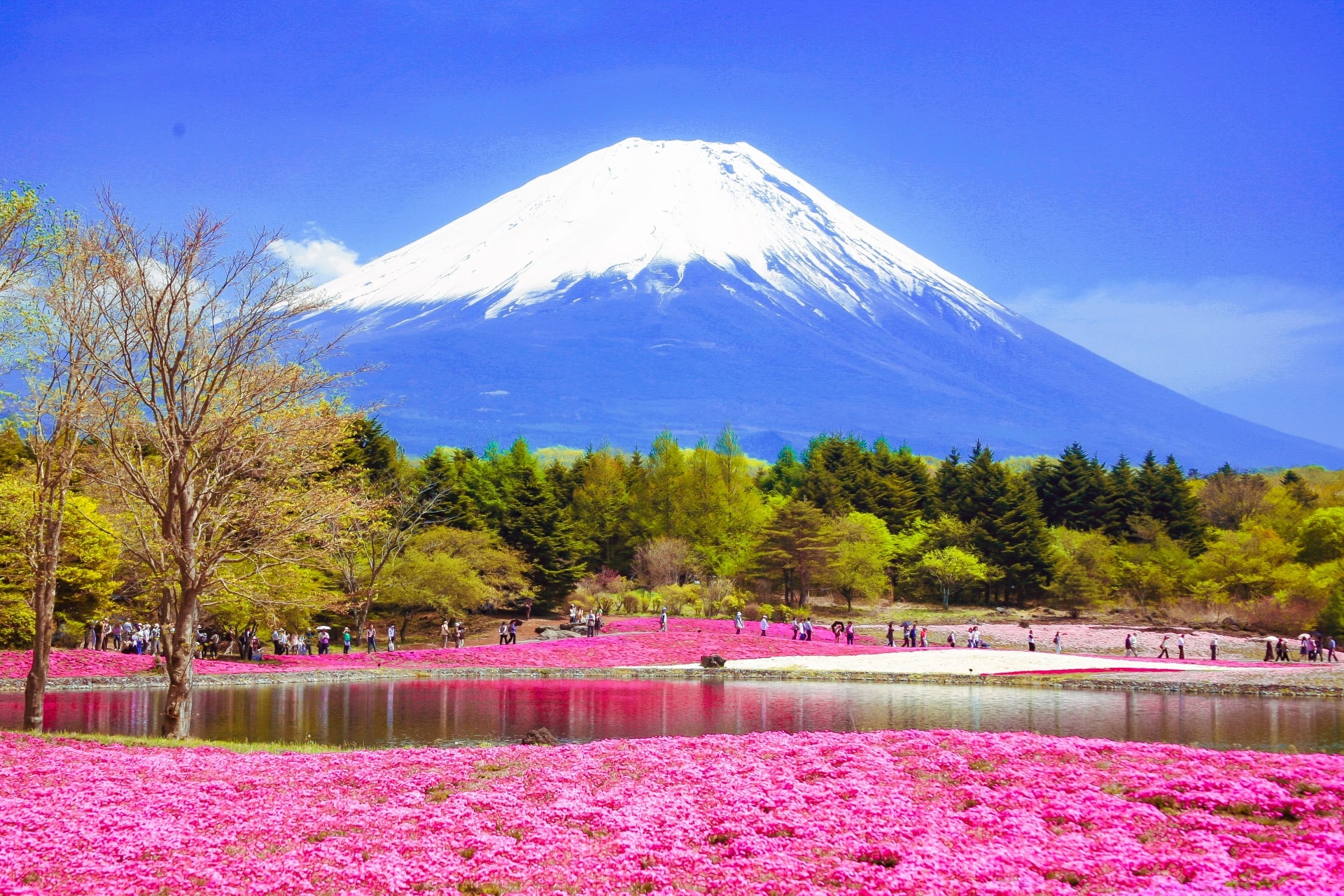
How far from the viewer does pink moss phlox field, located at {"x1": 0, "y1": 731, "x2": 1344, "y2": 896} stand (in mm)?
9062

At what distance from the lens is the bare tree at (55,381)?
721 inches

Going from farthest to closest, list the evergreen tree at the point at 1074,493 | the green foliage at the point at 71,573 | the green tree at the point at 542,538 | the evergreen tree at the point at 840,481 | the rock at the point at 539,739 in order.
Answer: the evergreen tree at the point at 1074,493, the evergreen tree at the point at 840,481, the green tree at the point at 542,538, the green foliage at the point at 71,573, the rock at the point at 539,739

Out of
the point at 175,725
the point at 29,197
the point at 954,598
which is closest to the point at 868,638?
the point at 954,598

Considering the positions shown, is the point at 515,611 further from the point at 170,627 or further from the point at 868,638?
the point at 170,627

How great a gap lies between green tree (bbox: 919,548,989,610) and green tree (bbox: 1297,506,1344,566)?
18801 millimetres

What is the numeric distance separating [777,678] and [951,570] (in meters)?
35.6

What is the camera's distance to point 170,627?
94.3 feet

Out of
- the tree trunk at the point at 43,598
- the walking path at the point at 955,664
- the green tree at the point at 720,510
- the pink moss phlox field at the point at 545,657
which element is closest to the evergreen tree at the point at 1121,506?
the green tree at the point at 720,510

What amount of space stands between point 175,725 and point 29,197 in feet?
33.1

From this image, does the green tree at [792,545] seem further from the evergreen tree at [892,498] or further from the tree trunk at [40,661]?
the tree trunk at [40,661]

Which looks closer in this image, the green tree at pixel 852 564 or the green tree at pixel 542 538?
the green tree at pixel 852 564

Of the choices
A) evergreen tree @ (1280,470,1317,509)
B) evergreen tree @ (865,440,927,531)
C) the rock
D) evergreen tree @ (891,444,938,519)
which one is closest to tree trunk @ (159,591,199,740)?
the rock

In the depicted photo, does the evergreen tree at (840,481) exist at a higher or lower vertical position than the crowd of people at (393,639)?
higher

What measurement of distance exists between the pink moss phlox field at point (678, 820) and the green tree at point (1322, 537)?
50.0m
